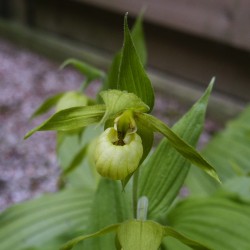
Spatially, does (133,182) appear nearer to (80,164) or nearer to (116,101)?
(116,101)

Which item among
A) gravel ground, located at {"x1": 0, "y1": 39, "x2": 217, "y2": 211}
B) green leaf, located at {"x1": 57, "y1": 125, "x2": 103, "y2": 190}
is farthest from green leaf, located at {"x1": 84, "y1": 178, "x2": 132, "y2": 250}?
gravel ground, located at {"x1": 0, "y1": 39, "x2": 217, "y2": 211}

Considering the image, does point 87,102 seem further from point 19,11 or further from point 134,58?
point 19,11

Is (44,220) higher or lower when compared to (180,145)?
lower

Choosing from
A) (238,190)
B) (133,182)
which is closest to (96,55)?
(238,190)

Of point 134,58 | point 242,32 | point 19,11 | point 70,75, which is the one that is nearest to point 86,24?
point 70,75

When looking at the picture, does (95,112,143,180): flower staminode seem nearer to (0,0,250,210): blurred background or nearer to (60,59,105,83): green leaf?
(60,59,105,83): green leaf

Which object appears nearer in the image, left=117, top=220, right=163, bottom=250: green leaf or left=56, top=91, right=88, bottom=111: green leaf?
left=117, top=220, right=163, bottom=250: green leaf
